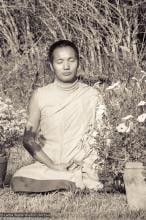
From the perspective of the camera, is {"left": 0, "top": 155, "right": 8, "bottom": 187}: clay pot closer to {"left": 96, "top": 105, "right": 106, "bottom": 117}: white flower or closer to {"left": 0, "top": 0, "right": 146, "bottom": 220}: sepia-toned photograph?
{"left": 0, "top": 0, "right": 146, "bottom": 220}: sepia-toned photograph

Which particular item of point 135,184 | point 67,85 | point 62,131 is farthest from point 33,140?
point 135,184

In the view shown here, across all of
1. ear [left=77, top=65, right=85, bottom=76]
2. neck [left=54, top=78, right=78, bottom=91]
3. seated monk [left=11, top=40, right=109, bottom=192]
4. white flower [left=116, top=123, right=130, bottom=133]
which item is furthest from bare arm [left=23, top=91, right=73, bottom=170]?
ear [left=77, top=65, right=85, bottom=76]

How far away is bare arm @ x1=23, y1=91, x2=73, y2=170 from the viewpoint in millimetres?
5569

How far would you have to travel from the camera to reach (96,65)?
9.55m

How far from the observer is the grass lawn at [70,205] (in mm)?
4555

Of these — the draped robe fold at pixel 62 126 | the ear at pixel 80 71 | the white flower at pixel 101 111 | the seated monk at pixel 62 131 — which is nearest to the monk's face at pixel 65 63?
the seated monk at pixel 62 131

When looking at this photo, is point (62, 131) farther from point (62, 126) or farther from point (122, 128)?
point (122, 128)

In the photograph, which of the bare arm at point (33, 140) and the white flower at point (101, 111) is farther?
the bare arm at point (33, 140)

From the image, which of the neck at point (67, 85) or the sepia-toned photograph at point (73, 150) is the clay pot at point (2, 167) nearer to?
the sepia-toned photograph at point (73, 150)

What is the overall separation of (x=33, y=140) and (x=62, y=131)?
0.87ft

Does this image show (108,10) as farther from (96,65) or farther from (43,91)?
(43,91)

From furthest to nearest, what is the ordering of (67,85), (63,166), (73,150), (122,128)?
(67,85) → (73,150) → (63,166) → (122,128)

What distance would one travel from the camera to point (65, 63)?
5.61 m

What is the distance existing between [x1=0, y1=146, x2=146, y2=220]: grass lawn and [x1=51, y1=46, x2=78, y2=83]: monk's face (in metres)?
1.00
